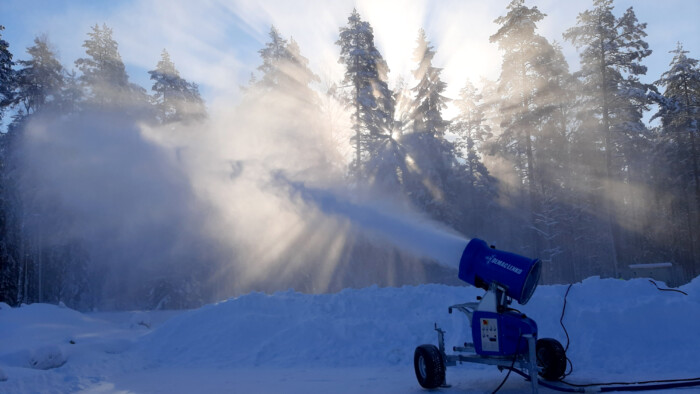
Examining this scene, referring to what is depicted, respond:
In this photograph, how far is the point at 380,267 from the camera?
2875cm

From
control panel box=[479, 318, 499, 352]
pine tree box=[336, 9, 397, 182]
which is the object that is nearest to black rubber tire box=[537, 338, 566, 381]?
control panel box=[479, 318, 499, 352]

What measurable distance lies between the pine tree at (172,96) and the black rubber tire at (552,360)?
33.4m

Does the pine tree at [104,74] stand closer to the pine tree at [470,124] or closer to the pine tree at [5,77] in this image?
the pine tree at [5,77]

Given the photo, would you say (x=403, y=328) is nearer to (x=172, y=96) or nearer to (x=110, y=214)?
(x=110, y=214)

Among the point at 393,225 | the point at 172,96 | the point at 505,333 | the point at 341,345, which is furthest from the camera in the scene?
the point at 172,96

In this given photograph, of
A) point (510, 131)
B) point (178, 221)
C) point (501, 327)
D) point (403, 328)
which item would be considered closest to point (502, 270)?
point (501, 327)

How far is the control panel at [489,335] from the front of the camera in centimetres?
611

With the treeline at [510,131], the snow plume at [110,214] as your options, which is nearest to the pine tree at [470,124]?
the treeline at [510,131]

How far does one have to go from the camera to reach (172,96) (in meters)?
35.8

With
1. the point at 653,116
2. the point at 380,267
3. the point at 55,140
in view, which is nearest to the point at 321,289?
the point at 380,267

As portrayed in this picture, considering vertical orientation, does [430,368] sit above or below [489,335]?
below

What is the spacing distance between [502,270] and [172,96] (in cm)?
3500

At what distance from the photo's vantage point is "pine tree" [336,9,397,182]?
28906 mm

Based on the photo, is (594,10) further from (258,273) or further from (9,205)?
(9,205)
